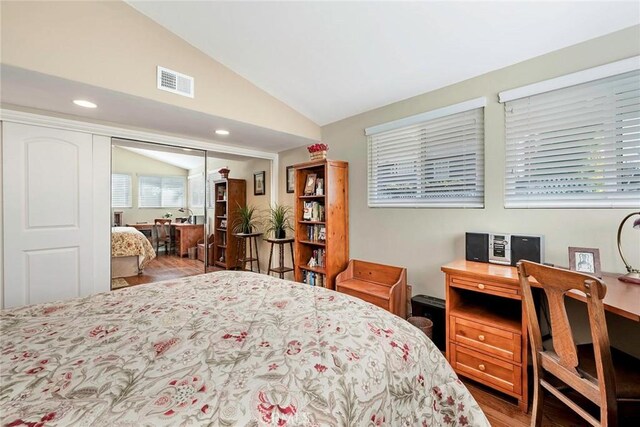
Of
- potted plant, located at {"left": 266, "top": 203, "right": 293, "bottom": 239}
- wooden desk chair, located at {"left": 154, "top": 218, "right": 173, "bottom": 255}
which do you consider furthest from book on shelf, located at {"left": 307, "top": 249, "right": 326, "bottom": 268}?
wooden desk chair, located at {"left": 154, "top": 218, "right": 173, "bottom": 255}

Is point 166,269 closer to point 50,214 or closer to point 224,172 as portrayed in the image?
point 50,214

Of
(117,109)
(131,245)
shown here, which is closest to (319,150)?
(117,109)

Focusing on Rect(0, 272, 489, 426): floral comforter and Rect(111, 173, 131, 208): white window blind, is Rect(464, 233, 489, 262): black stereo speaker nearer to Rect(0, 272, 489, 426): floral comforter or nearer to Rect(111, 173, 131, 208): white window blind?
Rect(0, 272, 489, 426): floral comforter

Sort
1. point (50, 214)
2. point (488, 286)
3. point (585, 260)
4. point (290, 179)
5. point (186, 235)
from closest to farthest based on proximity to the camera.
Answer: point (585, 260) → point (488, 286) → point (50, 214) → point (186, 235) → point (290, 179)

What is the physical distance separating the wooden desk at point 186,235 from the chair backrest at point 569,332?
11.6ft

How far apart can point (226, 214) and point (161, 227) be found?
1.01 meters

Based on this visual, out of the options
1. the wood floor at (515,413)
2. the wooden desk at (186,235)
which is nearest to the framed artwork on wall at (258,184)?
the wooden desk at (186,235)

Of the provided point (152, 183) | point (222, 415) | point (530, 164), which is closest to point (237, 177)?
point (152, 183)

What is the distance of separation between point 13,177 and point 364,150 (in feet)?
10.6

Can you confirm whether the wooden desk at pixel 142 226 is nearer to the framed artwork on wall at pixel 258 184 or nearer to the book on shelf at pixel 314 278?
the framed artwork on wall at pixel 258 184

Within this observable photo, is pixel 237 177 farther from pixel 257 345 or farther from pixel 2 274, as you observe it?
pixel 257 345

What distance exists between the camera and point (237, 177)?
174 inches

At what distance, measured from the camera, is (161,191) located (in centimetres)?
342

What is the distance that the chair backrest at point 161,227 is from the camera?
11.1 feet
